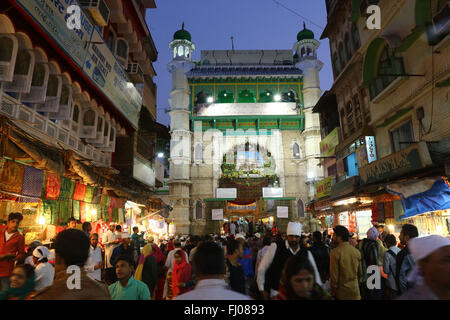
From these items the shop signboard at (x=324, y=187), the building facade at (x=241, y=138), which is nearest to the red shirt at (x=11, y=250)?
the shop signboard at (x=324, y=187)

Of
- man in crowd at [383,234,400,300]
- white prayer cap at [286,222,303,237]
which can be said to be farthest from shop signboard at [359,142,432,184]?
white prayer cap at [286,222,303,237]

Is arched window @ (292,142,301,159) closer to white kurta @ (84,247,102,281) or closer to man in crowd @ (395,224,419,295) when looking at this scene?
man in crowd @ (395,224,419,295)

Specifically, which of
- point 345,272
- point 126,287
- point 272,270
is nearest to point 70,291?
point 126,287

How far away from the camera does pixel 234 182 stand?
29656mm

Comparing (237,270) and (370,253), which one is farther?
(370,253)

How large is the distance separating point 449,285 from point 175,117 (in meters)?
30.0

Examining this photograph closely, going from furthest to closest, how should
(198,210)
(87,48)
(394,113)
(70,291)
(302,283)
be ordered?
1. (198,210)
2. (394,113)
3. (87,48)
4. (302,283)
5. (70,291)

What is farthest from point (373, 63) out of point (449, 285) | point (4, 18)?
point (4, 18)

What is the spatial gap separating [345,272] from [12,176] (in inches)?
292

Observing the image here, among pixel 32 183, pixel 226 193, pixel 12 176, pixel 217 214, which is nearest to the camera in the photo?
pixel 12 176

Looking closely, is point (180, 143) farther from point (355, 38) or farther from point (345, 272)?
point (345, 272)

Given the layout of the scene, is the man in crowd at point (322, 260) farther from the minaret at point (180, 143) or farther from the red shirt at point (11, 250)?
the minaret at point (180, 143)

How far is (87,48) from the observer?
9344 mm
